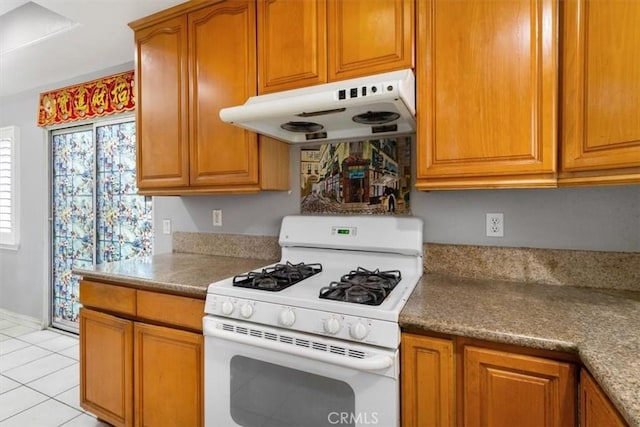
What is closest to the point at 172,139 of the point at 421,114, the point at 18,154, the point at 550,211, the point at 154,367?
the point at 154,367

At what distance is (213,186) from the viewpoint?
1.98 meters

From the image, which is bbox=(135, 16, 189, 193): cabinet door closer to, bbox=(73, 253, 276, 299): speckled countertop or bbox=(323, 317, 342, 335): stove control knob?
bbox=(73, 253, 276, 299): speckled countertop

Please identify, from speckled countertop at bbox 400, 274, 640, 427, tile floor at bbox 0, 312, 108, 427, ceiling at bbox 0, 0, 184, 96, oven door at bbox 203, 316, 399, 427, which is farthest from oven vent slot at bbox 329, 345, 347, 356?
ceiling at bbox 0, 0, 184, 96

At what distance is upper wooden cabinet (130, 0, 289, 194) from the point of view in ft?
6.08

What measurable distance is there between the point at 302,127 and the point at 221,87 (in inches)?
20.1

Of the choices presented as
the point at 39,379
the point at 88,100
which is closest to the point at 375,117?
the point at 88,100

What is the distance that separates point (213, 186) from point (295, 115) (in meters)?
0.73

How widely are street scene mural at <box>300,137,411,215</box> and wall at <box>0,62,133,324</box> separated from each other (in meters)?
3.02

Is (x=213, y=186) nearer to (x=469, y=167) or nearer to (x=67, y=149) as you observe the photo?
(x=469, y=167)

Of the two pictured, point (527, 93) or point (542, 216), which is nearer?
point (527, 93)

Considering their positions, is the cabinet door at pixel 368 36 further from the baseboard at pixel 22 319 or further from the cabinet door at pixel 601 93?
the baseboard at pixel 22 319

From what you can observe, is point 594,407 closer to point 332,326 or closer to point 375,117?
point 332,326

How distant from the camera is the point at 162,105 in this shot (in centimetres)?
211

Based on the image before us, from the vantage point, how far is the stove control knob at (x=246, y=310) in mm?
1345
